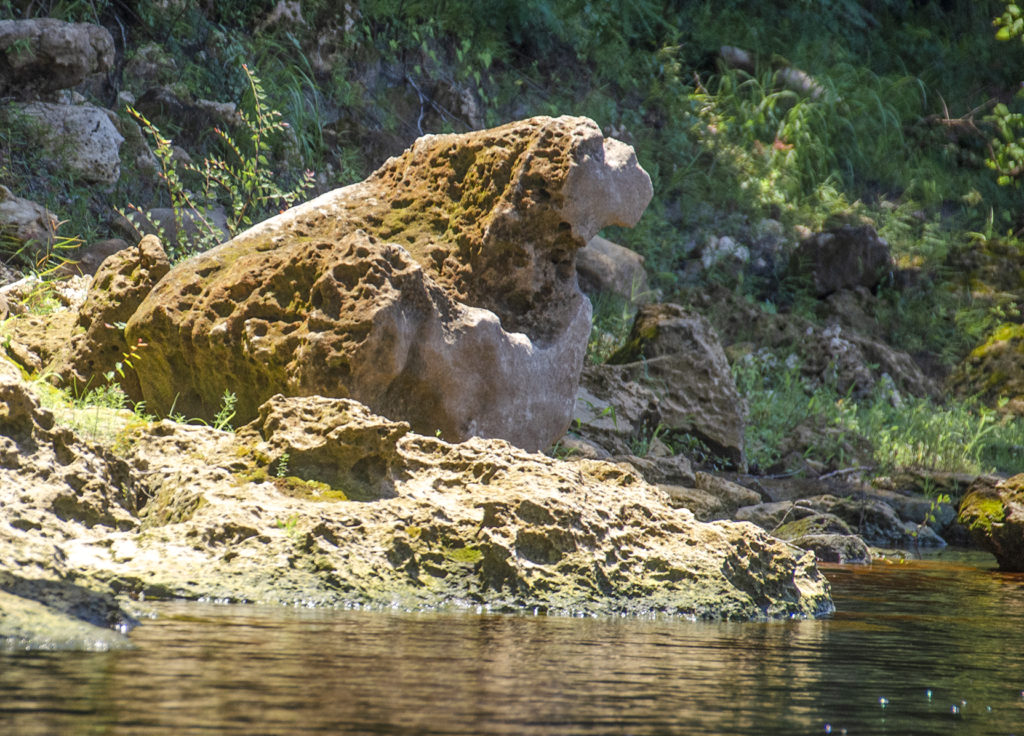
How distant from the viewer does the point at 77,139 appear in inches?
404

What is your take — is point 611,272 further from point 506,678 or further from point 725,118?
point 506,678

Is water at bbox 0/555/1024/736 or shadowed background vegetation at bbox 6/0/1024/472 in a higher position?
shadowed background vegetation at bbox 6/0/1024/472

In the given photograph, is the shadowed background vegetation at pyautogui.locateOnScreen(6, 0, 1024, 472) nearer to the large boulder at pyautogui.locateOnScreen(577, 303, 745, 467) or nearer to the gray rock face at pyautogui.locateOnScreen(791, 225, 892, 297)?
the gray rock face at pyautogui.locateOnScreen(791, 225, 892, 297)

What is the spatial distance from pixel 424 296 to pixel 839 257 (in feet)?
39.2

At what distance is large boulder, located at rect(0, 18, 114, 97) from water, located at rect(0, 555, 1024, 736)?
7.34 m

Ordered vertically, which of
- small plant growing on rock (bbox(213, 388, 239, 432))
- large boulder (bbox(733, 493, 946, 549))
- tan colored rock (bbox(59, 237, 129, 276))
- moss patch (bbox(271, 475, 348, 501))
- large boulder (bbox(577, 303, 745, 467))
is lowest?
large boulder (bbox(733, 493, 946, 549))

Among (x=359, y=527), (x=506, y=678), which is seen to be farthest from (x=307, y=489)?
(x=506, y=678)

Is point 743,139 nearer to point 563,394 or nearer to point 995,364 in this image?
point 995,364

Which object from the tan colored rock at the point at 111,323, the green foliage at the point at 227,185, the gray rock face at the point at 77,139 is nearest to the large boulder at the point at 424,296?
the tan colored rock at the point at 111,323

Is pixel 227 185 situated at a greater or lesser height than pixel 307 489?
greater

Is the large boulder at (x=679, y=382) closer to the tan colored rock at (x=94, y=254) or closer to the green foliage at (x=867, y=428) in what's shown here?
the green foliage at (x=867, y=428)

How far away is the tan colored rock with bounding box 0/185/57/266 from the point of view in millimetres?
9062

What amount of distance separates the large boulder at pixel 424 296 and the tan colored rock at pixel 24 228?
9.62 ft

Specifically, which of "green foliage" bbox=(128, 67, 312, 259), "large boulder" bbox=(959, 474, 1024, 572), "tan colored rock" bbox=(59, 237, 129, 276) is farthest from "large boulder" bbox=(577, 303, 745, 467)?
"tan colored rock" bbox=(59, 237, 129, 276)
